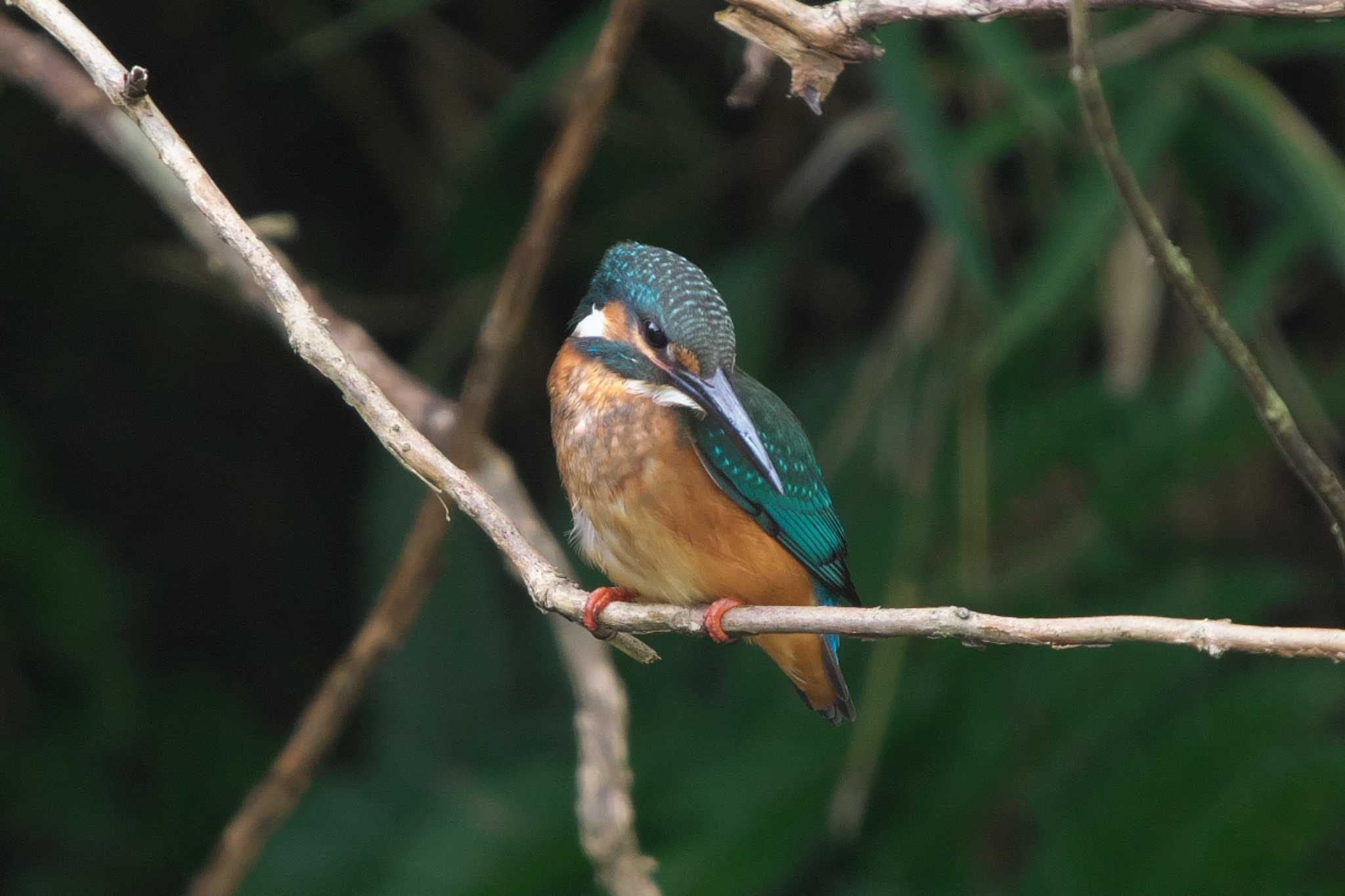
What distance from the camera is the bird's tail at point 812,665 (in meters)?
2.26

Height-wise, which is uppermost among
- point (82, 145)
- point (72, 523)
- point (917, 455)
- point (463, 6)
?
point (463, 6)

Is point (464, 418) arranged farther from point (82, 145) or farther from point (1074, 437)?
point (82, 145)

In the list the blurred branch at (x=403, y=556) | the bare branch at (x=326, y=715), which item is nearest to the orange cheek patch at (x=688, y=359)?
the blurred branch at (x=403, y=556)

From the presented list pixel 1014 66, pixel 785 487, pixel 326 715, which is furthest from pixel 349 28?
pixel 785 487

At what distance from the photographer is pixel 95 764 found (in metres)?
3.70

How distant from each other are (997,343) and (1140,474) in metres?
0.46

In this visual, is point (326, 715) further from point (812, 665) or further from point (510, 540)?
point (510, 540)

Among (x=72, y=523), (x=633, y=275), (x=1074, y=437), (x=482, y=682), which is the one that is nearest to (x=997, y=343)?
→ (x=1074, y=437)

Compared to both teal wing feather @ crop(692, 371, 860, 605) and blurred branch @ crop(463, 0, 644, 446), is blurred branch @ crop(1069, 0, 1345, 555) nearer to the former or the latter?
teal wing feather @ crop(692, 371, 860, 605)

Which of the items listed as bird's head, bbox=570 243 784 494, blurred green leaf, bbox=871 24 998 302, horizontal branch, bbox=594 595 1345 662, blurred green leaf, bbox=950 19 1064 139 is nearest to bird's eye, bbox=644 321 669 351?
bird's head, bbox=570 243 784 494

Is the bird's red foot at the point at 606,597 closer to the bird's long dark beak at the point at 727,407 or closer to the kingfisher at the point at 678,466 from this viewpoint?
the kingfisher at the point at 678,466

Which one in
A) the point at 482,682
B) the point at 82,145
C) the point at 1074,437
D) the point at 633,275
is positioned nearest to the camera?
the point at 633,275

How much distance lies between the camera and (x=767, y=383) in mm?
3641

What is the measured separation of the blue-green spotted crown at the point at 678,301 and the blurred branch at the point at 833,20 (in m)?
0.40
